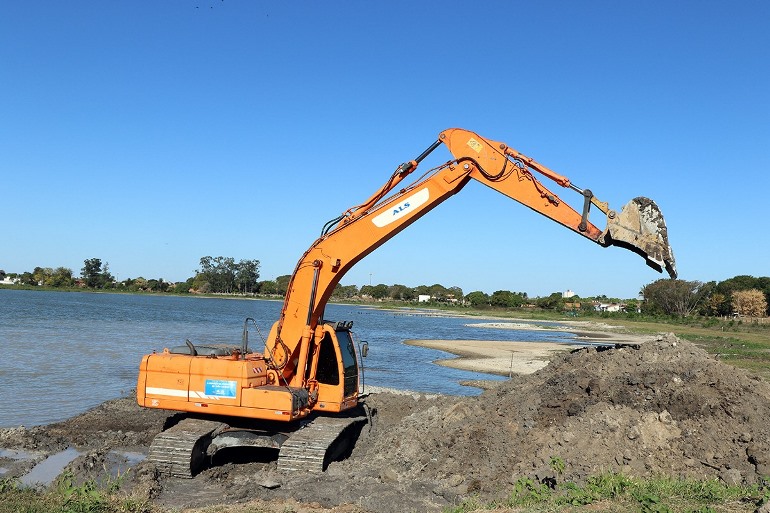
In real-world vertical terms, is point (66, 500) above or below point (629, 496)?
below

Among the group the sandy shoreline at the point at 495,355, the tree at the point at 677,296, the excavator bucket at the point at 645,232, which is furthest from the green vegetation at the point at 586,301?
the excavator bucket at the point at 645,232

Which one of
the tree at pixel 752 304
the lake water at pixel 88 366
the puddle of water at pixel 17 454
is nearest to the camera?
the puddle of water at pixel 17 454

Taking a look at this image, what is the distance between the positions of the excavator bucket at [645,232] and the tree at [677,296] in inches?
3646

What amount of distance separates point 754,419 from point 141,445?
33.0 ft

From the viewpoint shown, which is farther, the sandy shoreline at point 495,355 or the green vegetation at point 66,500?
the sandy shoreline at point 495,355

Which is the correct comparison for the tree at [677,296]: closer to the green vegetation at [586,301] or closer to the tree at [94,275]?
the green vegetation at [586,301]

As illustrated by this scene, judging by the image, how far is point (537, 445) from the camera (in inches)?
391

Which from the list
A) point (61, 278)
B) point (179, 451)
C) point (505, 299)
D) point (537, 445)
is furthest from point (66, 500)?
point (61, 278)

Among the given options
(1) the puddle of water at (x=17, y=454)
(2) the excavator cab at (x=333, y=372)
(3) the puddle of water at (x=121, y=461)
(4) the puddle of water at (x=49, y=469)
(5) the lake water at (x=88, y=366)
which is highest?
(2) the excavator cab at (x=333, y=372)

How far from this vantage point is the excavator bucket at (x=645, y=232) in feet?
32.7

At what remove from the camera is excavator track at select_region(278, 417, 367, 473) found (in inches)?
396

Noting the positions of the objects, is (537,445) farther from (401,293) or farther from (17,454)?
(401,293)

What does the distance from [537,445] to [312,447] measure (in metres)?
3.26

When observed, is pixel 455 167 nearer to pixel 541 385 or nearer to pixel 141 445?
pixel 541 385
